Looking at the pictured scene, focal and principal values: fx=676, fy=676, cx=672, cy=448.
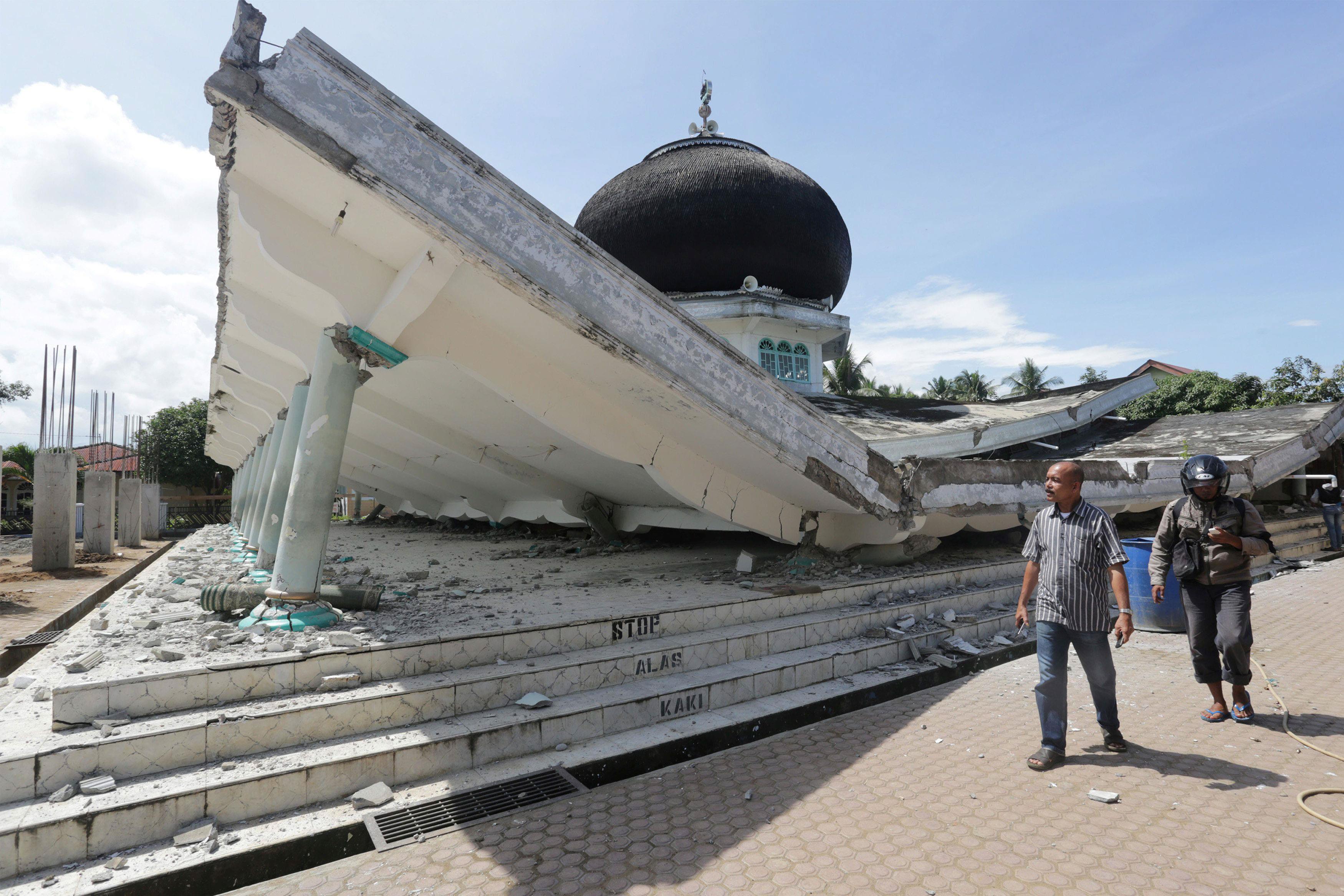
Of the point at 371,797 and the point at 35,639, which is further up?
the point at 35,639

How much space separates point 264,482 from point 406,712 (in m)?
9.31

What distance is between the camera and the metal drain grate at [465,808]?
9.86ft

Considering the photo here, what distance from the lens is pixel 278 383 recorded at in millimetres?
9359

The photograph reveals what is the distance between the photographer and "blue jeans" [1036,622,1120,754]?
3.61 meters

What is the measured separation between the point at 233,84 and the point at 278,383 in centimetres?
654

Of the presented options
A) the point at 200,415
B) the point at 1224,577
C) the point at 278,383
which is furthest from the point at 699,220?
the point at 200,415

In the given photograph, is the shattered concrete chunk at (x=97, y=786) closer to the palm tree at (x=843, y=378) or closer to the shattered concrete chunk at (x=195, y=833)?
the shattered concrete chunk at (x=195, y=833)

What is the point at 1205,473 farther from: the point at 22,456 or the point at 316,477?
the point at 22,456

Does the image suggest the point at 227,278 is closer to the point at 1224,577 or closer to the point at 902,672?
the point at 902,672

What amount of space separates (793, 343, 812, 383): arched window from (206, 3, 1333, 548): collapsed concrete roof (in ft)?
23.8

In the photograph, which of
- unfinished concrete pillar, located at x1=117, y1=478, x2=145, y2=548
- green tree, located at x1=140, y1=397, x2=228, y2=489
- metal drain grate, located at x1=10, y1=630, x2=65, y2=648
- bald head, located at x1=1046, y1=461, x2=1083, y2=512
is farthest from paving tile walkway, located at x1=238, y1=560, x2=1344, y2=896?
green tree, located at x1=140, y1=397, x2=228, y2=489

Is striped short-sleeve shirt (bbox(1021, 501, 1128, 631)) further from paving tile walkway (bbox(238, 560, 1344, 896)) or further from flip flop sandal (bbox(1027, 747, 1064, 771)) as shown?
paving tile walkway (bbox(238, 560, 1344, 896))

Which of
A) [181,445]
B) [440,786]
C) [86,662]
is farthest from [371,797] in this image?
[181,445]

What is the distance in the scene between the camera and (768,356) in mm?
15984
